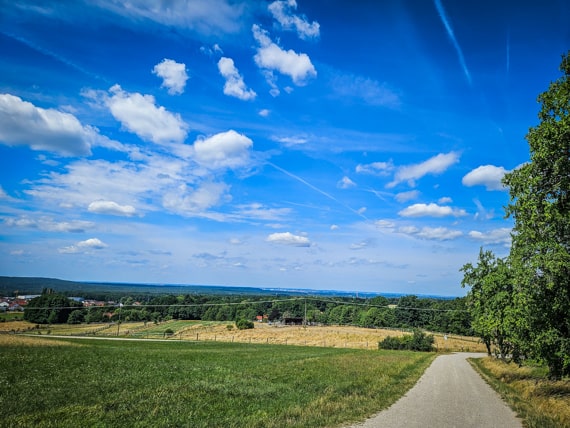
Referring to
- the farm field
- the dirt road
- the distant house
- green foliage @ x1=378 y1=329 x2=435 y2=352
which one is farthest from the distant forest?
the dirt road

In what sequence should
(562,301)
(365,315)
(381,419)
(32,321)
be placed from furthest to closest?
(365,315) → (32,321) → (562,301) → (381,419)

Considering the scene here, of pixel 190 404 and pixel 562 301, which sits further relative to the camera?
pixel 562 301

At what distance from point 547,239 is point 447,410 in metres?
8.83

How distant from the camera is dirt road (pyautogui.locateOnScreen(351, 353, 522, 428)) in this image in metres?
12.5

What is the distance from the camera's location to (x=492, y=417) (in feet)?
45.2

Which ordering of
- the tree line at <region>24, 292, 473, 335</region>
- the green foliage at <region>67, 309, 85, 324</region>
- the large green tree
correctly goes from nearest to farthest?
the large green tree < the tree line at <region>24, 292, 473, 335</region> < the green foliage at <region>67, 309, 85, 324</region>

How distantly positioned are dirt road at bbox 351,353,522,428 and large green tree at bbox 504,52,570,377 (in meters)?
3.67

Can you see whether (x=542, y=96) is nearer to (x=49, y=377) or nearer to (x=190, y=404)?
(x=190, y=404)

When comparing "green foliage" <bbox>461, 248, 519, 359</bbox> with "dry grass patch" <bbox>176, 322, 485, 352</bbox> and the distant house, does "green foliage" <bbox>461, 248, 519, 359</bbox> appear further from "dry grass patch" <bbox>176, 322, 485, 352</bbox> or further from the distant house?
the distant house

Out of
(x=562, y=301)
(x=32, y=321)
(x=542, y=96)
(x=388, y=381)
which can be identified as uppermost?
(x=542, y=96)

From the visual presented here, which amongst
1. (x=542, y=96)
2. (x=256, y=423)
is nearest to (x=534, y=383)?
(x=542, y=96)

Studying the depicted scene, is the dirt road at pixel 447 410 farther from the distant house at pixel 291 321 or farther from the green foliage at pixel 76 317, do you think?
the green foliage at pixel 76 317

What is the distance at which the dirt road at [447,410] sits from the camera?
1250cm

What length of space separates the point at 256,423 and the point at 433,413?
7106mm
